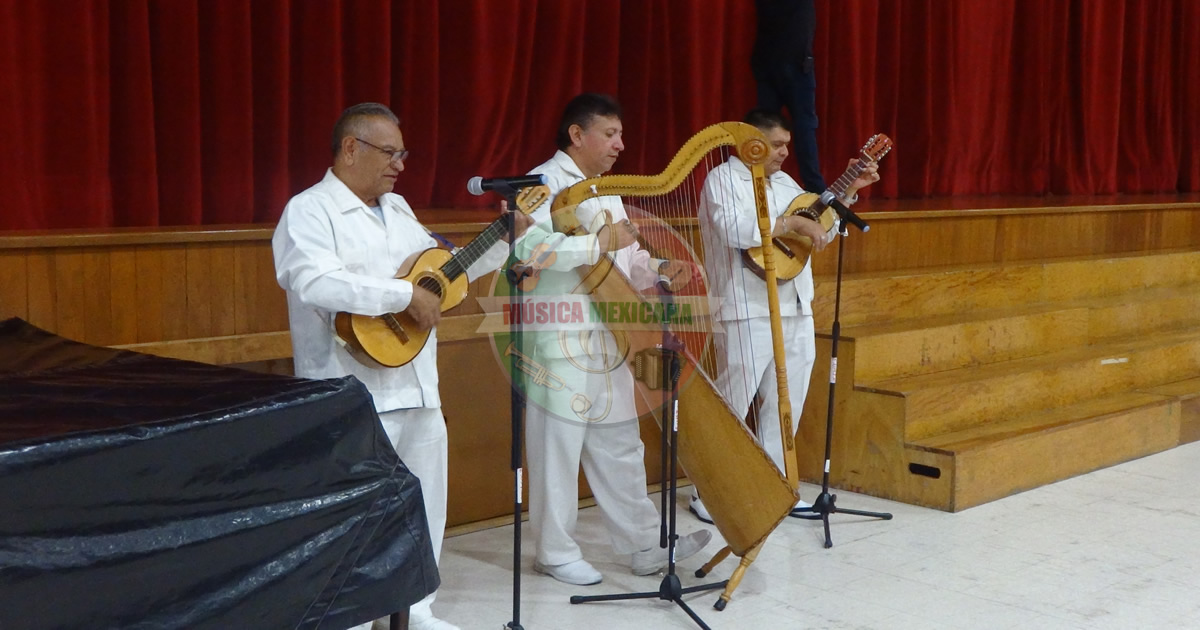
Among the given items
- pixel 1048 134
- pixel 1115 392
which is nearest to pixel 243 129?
pixel 1115 392

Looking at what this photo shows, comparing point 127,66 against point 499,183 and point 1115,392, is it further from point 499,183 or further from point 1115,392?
point 1115,392

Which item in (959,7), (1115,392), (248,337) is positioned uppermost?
(959,7)

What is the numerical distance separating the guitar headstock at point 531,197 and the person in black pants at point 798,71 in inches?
126

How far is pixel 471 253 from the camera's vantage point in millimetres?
2941

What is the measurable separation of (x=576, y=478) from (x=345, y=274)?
124 centimetres

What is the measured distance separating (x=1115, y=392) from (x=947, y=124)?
266 centimetres

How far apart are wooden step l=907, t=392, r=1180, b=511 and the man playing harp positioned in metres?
1.31

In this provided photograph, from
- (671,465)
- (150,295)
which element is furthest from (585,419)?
(150,295)

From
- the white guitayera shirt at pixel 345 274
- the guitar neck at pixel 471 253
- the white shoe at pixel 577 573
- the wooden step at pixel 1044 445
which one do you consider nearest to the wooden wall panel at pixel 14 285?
the white guitayera shirt at pixel 345 274

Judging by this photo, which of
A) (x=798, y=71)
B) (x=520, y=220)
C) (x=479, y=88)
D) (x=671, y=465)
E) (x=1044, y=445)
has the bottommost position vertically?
(x=1044, y=445)

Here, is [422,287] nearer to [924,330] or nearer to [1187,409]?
[924,330]

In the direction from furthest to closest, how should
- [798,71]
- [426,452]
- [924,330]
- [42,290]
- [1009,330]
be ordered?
[798,71] → [1009,330] → [924,330] → [42,290] → [426,452]

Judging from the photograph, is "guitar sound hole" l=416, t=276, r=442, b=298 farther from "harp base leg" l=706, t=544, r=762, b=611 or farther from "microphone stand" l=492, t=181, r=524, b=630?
"harp base leg" l=706, t=544, r=762, b=611

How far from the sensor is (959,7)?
7.94 m
